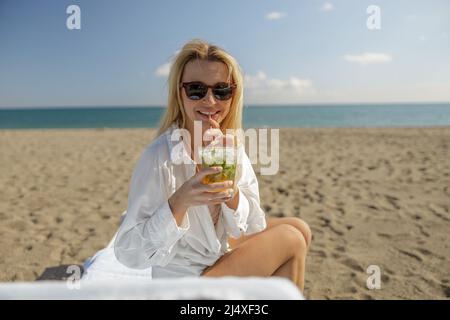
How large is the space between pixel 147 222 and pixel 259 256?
1.86 ft

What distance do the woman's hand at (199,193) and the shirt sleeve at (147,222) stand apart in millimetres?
66

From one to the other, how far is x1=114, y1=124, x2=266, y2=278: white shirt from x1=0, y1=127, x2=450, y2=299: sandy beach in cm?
113

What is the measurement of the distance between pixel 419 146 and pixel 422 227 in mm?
5806

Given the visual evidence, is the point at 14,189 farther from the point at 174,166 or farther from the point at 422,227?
the point at 422,227

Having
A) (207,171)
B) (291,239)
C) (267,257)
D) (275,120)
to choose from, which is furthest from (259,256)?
(275,120)

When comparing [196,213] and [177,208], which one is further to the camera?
[196,213]

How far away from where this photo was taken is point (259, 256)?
1.83 metres

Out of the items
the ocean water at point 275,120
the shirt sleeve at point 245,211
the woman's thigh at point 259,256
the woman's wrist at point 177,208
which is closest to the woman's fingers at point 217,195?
the woman's wrist at point 177,208

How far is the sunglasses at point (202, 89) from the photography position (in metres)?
1.84

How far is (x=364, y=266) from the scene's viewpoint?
10.00ft

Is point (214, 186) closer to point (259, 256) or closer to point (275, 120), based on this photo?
point (259, 256)

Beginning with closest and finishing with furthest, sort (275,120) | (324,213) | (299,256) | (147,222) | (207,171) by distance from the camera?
(207,171) → (147,222) → (299,256) → (324,213) → (275,120)
